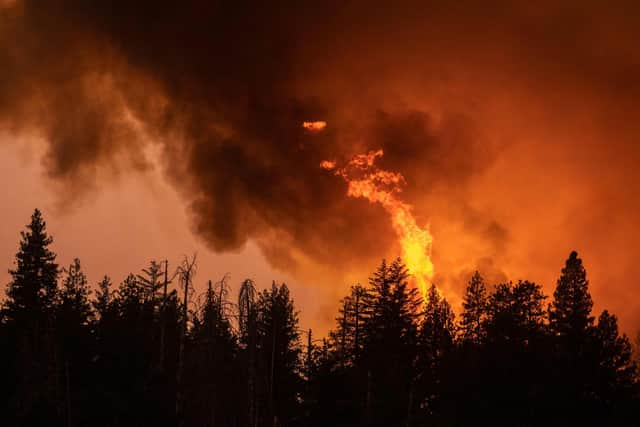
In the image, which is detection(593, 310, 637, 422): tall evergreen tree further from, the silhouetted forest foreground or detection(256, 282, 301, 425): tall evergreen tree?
detection(256, 282, 301, 425): tall evergreen tree

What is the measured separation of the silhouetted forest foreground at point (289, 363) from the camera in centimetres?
4006

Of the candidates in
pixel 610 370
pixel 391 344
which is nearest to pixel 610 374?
pixel 610 370

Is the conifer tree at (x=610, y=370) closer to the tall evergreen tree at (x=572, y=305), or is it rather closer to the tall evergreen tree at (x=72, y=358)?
the tall evergreen tree at (x=572, y=305)

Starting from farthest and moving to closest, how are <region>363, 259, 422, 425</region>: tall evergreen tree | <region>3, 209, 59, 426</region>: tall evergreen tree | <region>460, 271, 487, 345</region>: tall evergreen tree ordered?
<region>460, 271, 487, 345</region>: tall evergreen tree, <region>363, 259, 422, 425</region>: tall evergreen tree, <region>3, 209, 59, 426</region>: tall evergreen tree

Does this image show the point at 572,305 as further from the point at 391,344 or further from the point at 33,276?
the point at 33,276

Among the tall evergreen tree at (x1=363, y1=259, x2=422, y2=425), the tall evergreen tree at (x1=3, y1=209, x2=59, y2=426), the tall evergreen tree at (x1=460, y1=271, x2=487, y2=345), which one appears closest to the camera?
the tall evergreen tree at (x1=3, y1=209, x2=59, y2=426)

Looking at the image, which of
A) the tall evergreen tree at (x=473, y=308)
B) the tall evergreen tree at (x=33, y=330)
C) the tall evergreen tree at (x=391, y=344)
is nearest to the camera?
the tall evergreen tree at (x=33, y=330)

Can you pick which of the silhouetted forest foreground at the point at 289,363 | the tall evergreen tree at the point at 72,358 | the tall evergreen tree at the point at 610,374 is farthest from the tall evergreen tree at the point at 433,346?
the tall evergreen tree at the point at 72,358

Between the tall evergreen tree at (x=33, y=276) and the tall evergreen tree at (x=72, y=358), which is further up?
the tall evergreen tree at (x=33, y=276)

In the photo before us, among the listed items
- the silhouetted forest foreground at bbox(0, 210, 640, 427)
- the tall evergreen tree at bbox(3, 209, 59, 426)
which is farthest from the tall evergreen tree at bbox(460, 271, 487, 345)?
the tall evergreen tree at bbox(3, 209, 59, 426)

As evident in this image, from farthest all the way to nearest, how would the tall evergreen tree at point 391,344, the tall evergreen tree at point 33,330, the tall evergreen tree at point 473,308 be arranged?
the tall evergreen tree at point 473,308 → the tall evergreen tree at point 391,344 → the tall evergreen tree at point 33,330

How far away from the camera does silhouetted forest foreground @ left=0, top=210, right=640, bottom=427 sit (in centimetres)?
4006

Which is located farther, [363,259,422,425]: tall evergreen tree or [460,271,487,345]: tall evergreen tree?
[460,271,487,345]: tall evergreen tree

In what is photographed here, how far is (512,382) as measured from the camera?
53625mm
